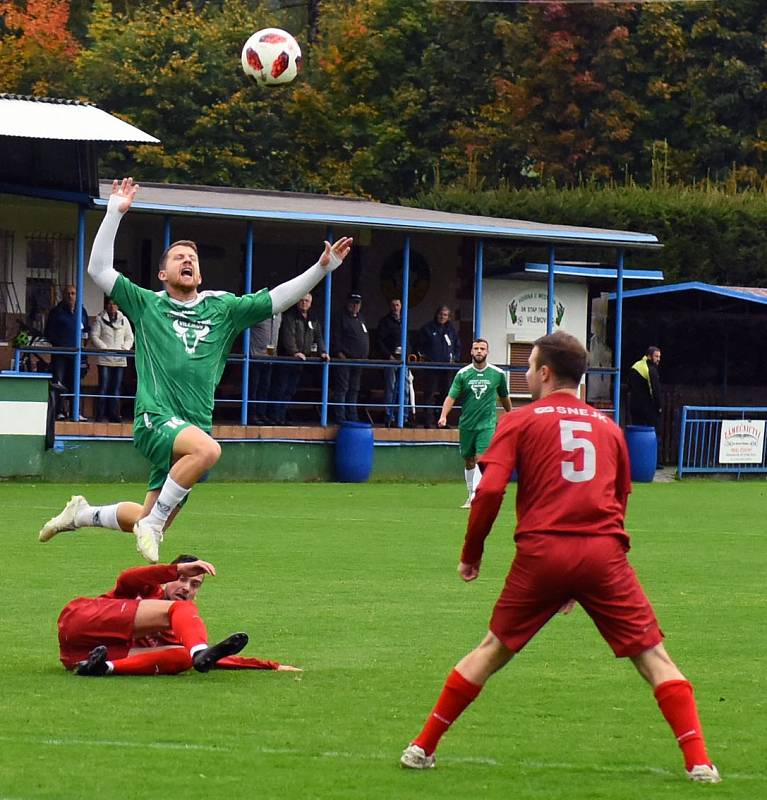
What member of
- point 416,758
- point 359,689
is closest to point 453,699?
point 416,758

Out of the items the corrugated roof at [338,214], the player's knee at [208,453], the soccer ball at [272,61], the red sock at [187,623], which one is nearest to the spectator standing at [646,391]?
the corrugated roof at [338,214]

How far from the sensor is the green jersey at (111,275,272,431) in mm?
10672

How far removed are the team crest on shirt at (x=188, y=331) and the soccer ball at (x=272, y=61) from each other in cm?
1376

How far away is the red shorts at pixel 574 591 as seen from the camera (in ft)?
23.0

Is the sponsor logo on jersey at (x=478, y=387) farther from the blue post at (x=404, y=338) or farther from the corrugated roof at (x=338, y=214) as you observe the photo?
the blue post at (x=404, y=338)

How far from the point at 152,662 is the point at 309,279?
250cm

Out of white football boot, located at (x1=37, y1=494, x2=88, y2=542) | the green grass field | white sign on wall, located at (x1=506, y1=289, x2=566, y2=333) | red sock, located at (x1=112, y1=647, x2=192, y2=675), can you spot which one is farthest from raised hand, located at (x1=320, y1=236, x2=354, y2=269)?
white sign on wall, located at (x1=506, y1=289, x2=566, y2=333)

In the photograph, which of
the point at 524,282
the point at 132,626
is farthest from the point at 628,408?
the point at 132,626

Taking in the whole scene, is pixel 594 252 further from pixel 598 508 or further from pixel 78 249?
pixel 598 508

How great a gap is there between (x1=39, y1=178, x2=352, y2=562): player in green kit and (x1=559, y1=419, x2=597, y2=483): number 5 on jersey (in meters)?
3.73

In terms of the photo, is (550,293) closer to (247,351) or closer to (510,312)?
(510,312)

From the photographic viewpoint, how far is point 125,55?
49344mm

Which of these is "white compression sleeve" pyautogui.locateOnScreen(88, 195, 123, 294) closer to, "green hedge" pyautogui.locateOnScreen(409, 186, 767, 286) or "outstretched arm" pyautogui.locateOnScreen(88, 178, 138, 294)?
"outstretched arm" pyautogui.locateOnScreen(88, 178, 138, 294)

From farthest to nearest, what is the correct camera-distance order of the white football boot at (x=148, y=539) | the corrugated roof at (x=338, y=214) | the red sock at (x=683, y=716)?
1. the corrugated roof at (x=338, y=214)
2. the white football boot at (x=148, y=539)
3. the red sock at (x=683, y=716)
